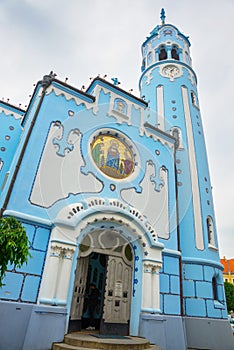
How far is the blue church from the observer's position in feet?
24.9

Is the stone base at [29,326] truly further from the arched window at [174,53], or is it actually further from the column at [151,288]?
the arched window at [174,53]

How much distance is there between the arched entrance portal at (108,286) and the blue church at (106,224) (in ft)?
0.14

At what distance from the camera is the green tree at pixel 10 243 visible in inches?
193

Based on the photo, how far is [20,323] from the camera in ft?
22.5

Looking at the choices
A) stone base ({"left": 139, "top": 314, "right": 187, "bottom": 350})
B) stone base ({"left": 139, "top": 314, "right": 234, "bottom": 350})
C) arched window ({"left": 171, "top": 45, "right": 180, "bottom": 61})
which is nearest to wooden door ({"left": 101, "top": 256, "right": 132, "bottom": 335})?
stone base ({"left": 139, "top": 314, "right": 187, "bottom": 350})

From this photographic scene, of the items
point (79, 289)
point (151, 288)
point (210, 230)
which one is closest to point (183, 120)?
point (210, 230)

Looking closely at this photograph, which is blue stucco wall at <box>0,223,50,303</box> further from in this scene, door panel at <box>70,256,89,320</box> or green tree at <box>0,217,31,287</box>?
door panel at <box>70,256,89,320</box>

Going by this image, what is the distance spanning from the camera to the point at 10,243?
4.79 meters

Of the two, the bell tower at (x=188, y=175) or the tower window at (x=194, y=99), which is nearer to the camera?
the bell tower at (x=188, y=175)

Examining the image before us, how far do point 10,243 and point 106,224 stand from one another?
16.1ft

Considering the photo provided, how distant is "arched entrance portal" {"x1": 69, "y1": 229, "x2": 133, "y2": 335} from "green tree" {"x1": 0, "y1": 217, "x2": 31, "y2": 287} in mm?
5017

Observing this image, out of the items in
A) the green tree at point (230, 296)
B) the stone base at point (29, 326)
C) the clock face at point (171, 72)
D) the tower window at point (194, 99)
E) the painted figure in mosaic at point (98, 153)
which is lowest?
the stone base at point (29, 326)

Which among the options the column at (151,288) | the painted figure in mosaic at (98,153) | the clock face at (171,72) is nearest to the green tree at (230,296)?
the clock face at (171,72)

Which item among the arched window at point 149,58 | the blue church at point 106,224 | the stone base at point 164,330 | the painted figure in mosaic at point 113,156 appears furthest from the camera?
the arched window at point 149,58
